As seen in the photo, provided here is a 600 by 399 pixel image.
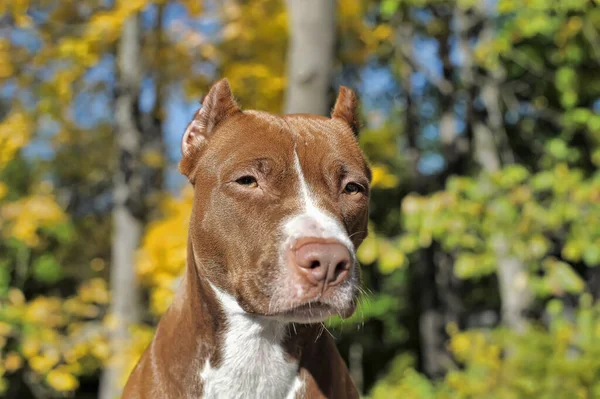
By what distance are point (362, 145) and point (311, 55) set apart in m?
3.10

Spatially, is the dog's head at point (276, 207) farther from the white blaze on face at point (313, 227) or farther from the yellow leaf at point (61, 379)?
the yellow leaf at point (61, 379)

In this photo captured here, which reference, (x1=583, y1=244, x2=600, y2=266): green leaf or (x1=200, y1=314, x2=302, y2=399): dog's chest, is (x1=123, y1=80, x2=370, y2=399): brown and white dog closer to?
(x1=200, y1=314, x2=302, y2=399): dog's chest

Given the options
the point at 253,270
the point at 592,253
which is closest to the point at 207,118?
the point at 253,270

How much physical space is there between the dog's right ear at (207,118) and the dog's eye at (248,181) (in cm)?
31

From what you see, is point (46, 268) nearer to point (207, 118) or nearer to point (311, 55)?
point (311, 55)

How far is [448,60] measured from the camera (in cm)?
1121

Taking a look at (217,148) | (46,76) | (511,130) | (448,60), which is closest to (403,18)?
(448,60)

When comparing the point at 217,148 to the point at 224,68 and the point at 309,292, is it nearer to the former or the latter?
the point at 309,292

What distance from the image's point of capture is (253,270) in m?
2.07

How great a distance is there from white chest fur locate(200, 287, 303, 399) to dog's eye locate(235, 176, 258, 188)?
353mm

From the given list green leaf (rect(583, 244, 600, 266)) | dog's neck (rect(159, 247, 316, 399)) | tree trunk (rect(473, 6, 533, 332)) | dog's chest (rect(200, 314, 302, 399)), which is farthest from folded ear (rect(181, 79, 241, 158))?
tree trunk (rect(473, 6, 533, 332))

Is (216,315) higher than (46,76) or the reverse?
higher

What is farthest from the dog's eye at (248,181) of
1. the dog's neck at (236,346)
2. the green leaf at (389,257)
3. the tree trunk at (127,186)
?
the tree trunk at (127,186)

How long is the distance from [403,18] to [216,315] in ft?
30.5
